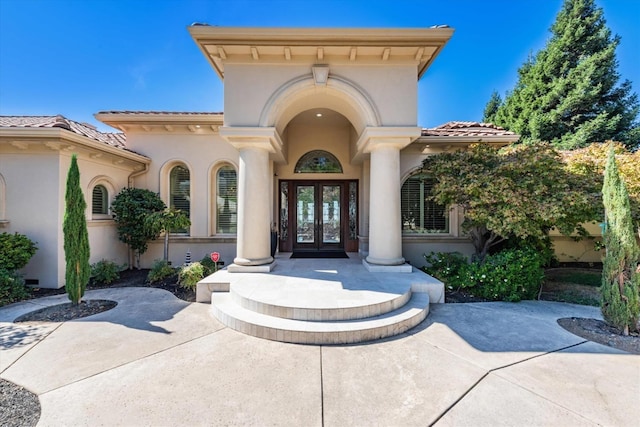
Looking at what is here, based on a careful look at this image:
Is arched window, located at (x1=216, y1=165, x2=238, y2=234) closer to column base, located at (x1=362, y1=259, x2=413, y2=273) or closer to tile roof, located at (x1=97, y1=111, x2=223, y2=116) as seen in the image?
tile roof, located at (x1=97, y1=111, x2=223, y2=116)

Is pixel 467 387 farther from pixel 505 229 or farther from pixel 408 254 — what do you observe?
pixel 408 254

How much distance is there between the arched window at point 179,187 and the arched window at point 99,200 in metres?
1.71

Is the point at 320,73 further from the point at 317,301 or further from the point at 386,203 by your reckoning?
the point at 317,301

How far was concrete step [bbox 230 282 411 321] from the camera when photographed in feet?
13.5

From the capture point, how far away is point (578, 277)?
24.9 ft

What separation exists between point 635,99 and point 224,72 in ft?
69.9

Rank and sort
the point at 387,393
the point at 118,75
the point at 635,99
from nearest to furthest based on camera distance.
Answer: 1. the point at 387,393
2. the point at 118,75
3. the point at 635,99

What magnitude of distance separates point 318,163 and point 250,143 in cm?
382

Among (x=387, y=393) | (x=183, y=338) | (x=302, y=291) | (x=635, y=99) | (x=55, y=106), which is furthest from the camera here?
(x=635, y=99)

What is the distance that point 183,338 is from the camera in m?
3.87

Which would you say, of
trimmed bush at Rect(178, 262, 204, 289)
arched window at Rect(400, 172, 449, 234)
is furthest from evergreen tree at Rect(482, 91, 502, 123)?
trimmed bush at Rect(178, 262, 204, 289)

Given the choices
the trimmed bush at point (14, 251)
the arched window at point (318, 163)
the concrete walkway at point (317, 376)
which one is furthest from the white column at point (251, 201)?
the trimmed bush at point (14, 251)

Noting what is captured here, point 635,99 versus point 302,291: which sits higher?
point 635,99

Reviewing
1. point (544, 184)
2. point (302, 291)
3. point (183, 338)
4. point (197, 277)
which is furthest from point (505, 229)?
point (197, 277)
